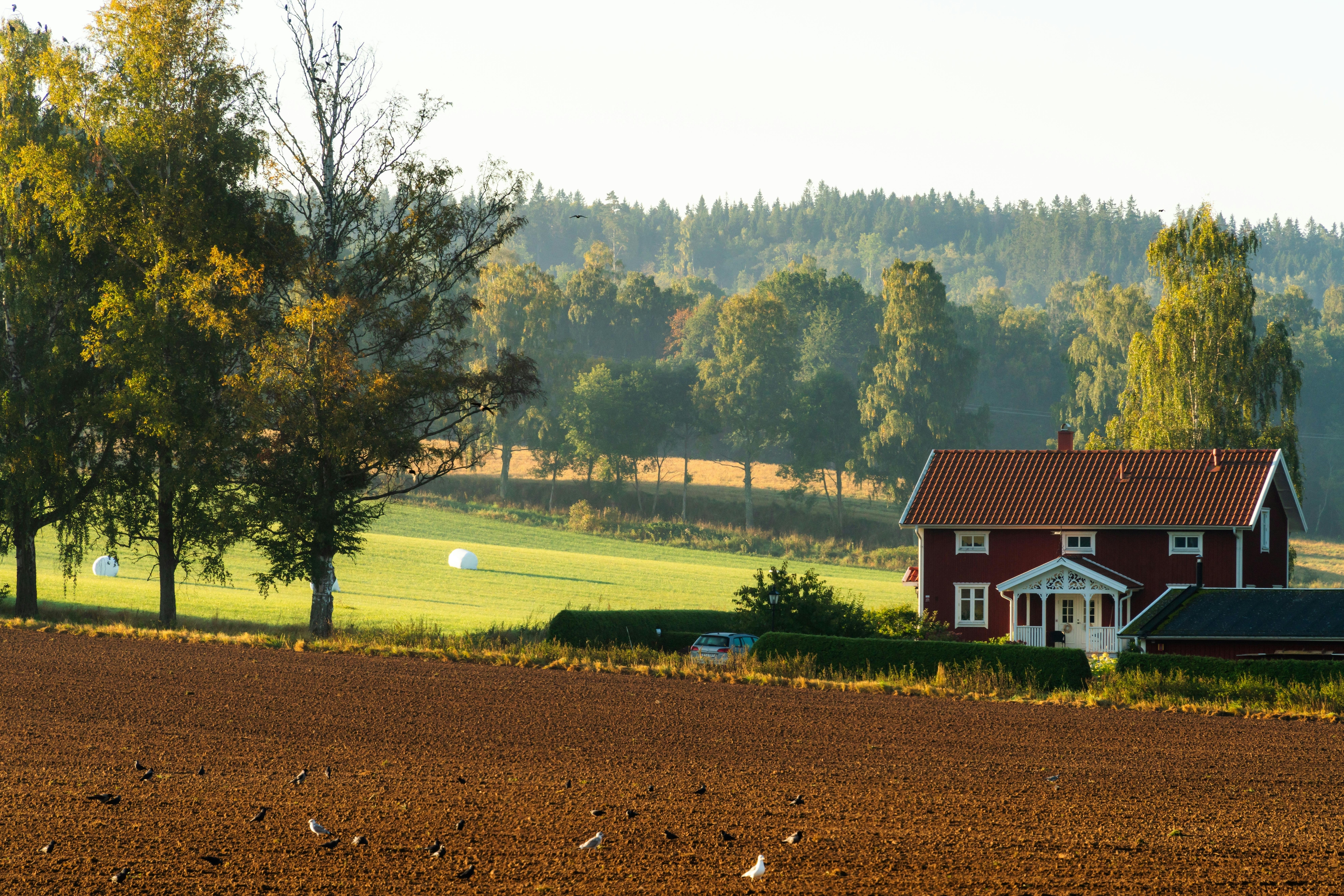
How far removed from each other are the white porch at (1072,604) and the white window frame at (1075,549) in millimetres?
974

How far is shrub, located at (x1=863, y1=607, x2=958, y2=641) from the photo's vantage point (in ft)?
121

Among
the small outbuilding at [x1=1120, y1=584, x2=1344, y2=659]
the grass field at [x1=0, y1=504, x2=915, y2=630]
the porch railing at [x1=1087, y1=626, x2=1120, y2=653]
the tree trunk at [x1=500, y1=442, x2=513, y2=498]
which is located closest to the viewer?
the small outbuilding at [x1=1120, y1=584, x2=1344, y2=659]

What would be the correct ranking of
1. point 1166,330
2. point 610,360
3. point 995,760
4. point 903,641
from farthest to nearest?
point 610,360, point 1166,330, point 903,641, point 995,760

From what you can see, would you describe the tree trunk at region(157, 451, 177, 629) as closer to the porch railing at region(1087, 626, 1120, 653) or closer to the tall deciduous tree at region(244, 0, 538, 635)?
the tall deciduous tree at region(244, 0, 538, 635)

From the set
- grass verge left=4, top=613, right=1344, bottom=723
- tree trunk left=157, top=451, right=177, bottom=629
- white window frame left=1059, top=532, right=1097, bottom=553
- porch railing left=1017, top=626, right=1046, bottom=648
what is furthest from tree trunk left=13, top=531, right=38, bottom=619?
white window frame left=1059, top=532, right=1097, bottom=553

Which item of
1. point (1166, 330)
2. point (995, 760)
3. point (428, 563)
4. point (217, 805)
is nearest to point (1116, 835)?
point (995, 760)

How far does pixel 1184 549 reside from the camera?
39.8 m

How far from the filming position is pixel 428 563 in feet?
200

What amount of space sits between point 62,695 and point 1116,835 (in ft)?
54.0

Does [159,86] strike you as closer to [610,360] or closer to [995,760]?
[995,760]

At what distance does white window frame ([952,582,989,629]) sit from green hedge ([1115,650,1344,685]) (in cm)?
1495

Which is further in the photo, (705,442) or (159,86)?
(705,442)

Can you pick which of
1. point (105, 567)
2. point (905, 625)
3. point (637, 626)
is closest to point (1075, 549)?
point (905, 625)

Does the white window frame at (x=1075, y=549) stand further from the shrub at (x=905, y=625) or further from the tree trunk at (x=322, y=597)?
the tree trunk at (x=322, y=597)
